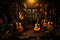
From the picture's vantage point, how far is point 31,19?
11492 mm

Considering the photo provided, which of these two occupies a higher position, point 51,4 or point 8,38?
point 51,4

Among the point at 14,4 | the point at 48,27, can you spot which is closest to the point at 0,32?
the point at 14,4

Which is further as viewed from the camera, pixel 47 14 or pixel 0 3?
pixel 47 14

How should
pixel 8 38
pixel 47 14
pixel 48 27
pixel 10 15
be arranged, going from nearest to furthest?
pixel 8 38 → pixel 10 15 → pixel 48 27 → pixel 47 14

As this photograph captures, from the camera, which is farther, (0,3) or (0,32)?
(0,3)

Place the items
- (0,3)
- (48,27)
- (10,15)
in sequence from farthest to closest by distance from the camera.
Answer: (48,27), (10,15), (0,3)

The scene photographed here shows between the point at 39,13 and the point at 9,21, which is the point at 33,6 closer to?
the point at 39,13

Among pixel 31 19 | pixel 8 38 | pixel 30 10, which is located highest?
pixel 30 10

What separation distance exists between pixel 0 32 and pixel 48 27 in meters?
3.57

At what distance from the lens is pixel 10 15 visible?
883 cm

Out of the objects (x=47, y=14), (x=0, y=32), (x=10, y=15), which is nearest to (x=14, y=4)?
(x=10, y=15)

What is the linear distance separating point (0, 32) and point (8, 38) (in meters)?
0.54

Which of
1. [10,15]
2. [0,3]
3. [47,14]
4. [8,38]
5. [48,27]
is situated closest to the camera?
[8,38]

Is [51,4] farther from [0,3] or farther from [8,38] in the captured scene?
[8,38]
